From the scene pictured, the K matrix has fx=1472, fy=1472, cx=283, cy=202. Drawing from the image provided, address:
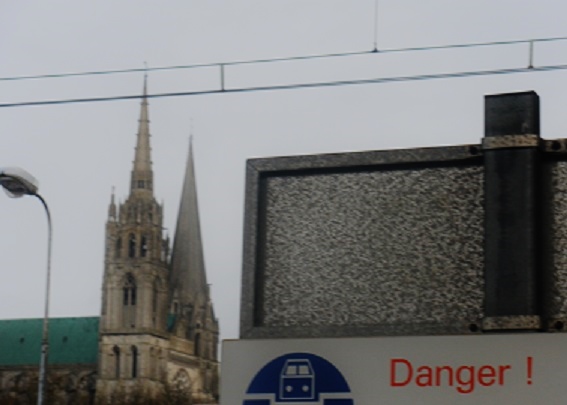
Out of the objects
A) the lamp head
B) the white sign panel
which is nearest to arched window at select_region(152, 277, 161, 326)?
the lamp head

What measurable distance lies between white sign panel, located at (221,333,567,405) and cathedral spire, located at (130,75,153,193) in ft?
493

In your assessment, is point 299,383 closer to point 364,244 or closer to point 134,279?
point 364,244

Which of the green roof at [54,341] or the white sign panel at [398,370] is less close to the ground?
the green roof at [54,341]

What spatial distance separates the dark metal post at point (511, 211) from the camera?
6.02 metres

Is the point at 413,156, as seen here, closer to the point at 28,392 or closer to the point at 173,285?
the point at 28,392

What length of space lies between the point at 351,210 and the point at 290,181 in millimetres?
342

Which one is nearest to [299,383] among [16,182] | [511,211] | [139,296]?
[511,211]

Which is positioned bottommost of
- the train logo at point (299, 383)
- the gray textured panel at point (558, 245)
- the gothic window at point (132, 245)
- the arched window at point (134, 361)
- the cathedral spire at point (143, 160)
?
the train logo at point (299, 383)

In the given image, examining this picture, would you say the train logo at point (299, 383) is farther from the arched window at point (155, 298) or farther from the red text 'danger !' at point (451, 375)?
the arched window at point (155, 298)

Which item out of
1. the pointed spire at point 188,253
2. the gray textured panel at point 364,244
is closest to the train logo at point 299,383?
the gray textured panel at point 364,244

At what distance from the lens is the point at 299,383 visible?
20.3 ft

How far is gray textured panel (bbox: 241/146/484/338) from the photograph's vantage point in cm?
620

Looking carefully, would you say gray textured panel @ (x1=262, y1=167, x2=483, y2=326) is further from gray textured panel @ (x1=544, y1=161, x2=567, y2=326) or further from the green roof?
the green roof

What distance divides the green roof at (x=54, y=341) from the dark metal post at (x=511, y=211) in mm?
156297
